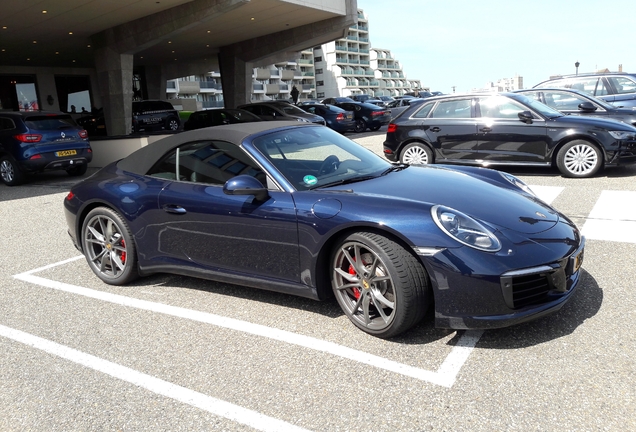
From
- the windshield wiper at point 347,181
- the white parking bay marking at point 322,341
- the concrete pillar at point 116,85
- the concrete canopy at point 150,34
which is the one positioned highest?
the concrete canopy at point 150,34

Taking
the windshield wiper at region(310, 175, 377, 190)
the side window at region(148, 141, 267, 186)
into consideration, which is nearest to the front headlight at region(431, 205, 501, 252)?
the windshield wiper at region(310, 175, 377, 190)

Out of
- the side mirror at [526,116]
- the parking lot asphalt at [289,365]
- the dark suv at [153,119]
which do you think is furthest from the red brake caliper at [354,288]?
the dark suv at [153,119]

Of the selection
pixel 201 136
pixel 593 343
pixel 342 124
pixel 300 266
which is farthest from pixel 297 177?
pixel 342 124

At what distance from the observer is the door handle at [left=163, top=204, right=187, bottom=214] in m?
4.08

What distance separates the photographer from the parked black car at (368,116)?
2436 cm

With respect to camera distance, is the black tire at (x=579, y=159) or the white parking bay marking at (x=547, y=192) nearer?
the white parking bay marking at (x=547, y=192)

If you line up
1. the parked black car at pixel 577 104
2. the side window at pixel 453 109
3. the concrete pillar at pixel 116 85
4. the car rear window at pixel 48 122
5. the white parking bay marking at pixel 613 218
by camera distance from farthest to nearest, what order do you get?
the concrete pillar at pixel 116 85 → the car rear window at pixel 48 122 → the parked black car at pixel 577 104 → the side window at pixel 453 109 → the white parking bay marking at pixel 613 218

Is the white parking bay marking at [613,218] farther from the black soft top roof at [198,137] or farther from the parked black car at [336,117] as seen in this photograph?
the parked black car at [336,117]

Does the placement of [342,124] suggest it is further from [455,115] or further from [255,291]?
[255,291]

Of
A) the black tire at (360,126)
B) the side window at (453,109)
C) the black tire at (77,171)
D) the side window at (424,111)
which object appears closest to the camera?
the side window at (453,109)

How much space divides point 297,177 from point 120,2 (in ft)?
64.3

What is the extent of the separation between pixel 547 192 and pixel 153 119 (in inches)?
855

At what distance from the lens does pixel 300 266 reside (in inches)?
139

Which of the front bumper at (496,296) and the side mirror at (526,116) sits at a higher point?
the side mirror at (526,116)
